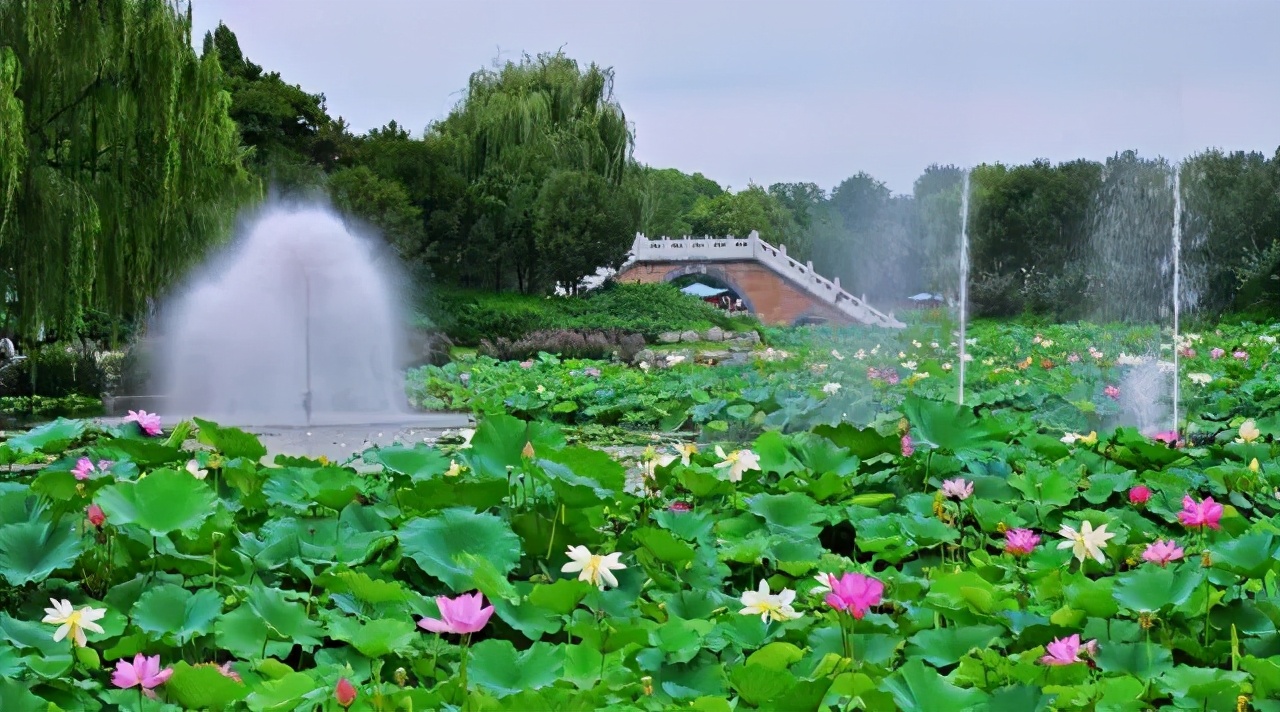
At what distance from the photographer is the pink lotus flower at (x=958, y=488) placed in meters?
1.98

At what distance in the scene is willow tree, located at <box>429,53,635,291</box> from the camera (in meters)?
18.1

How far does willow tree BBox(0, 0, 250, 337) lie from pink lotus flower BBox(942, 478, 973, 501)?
670 cm

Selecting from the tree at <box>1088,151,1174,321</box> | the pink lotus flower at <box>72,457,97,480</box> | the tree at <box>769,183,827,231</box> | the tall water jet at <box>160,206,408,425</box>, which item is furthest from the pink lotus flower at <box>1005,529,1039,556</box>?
the tree at <box>769,183,827,231</box>

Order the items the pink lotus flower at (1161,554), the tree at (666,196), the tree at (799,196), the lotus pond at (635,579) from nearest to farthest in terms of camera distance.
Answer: the lotus pond at (635,579), the pink lotus flower at (1161,554), the tree at (666,196), the tree at (799,196)

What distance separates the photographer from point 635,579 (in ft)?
4.95

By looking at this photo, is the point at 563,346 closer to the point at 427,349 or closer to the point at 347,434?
the point at 427,349

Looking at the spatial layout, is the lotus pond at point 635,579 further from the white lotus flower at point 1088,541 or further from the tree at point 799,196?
the tree at point 799,196

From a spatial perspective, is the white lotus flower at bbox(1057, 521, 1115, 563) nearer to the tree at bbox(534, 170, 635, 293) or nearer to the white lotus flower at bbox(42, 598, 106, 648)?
the white lotus flower at bbox(42, 598, 106, 648)

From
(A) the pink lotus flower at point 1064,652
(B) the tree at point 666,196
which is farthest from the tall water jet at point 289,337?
(B) the tree at point 666,196

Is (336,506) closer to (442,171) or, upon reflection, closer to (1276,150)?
(442,171)

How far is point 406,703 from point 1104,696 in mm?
661

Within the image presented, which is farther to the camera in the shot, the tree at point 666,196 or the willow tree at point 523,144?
the tree at point 666,196

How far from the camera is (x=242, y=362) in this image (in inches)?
330

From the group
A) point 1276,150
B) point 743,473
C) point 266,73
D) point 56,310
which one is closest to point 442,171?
point 266,73
